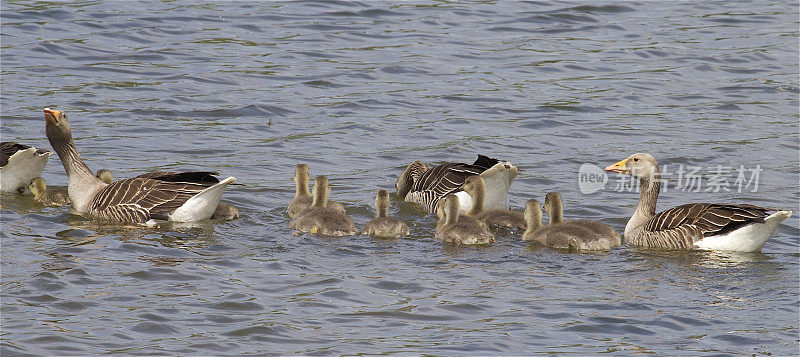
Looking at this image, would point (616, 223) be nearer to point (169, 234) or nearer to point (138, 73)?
point (169, 234)

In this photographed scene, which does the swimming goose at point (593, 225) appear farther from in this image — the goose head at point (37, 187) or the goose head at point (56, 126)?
the goose head at point (37, 187)

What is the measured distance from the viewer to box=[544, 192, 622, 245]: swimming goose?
10383mm

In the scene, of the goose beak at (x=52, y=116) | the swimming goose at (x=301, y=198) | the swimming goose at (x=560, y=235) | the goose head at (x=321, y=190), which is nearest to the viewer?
the swimming goose at (x=560, y=235)

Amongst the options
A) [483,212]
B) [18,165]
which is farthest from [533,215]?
[18,165]

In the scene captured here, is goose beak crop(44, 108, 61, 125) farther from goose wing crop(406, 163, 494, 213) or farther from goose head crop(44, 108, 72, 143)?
goose wing crop(406, 163, 494, 213)

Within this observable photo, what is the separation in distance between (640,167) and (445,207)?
7.56 ft

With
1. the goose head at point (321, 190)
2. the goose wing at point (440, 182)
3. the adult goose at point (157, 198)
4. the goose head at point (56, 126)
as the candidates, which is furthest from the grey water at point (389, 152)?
the goose head at point (56, 126)

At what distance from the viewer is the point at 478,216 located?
1147cm

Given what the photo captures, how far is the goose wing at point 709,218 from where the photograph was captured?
10.1 metres

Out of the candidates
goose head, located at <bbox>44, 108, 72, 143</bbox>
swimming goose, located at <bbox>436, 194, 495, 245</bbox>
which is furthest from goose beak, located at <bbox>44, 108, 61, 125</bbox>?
swimming goose, located at <bbox>436, 194, 495, 245</bbox>

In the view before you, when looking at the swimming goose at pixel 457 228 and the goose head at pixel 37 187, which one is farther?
the goose head at pixel 37 187

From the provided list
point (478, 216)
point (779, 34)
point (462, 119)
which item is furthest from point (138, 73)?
point (779, 34)

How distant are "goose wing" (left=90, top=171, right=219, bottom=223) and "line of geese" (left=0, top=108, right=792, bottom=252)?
0.4 inches

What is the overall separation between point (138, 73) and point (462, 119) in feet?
19.2
